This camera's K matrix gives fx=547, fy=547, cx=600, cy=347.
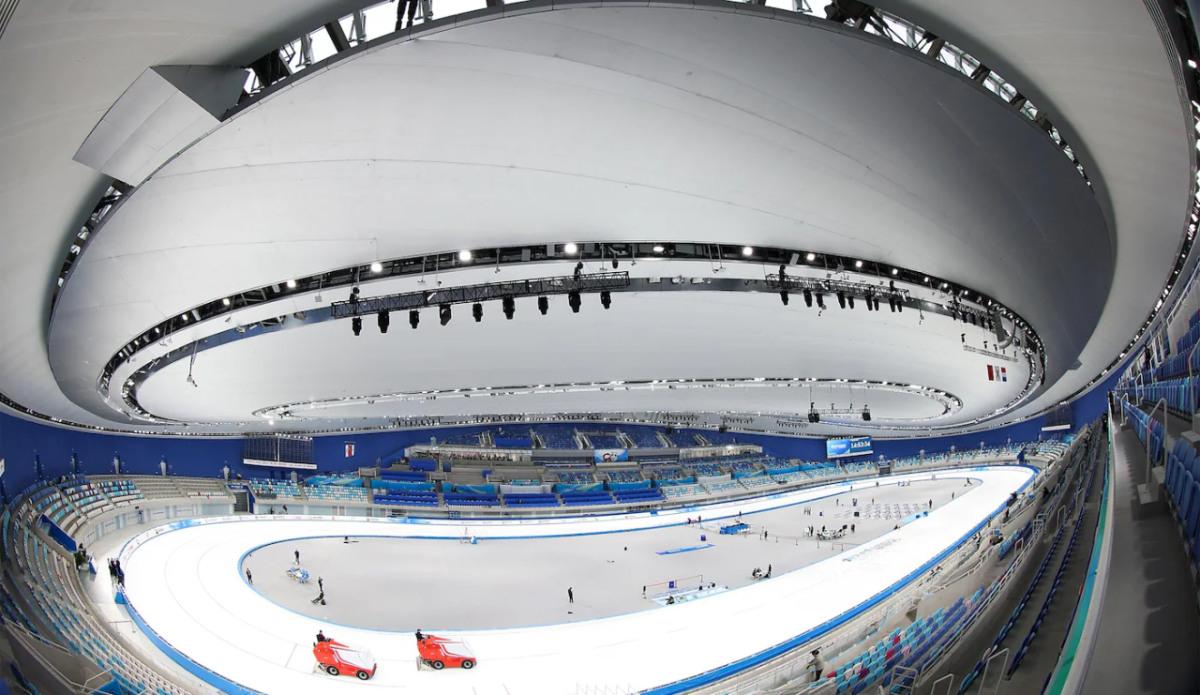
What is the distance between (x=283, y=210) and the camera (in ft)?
25.8

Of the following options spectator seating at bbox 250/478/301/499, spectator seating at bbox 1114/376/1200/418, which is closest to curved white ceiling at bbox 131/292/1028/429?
spectator seating at bbox 1114/376/1200/418

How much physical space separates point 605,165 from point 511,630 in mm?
12980

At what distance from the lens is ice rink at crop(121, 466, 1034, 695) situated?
11.7m

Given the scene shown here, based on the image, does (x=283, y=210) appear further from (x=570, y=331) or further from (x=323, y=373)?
(x=323, y=373)

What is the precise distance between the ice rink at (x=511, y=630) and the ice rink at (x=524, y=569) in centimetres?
61

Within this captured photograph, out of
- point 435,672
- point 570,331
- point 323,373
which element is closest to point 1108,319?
point 570,331

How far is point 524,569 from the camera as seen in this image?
75.4 ft

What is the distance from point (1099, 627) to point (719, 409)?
3649 cm

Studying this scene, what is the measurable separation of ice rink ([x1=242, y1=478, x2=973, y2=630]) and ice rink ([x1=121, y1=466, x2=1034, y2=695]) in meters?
0.61

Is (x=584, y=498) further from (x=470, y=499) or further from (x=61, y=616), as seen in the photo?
(x=61, y=616)

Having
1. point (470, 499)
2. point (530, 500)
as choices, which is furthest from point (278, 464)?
point (530, 500)

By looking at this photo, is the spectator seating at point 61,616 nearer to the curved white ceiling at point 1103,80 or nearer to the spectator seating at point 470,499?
the curved white ceiling at point 1103,80

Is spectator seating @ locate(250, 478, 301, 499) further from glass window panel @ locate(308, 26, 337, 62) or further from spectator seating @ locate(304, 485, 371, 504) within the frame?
glass window panel @ locate(308, 26, 337, 62)

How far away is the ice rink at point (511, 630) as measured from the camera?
11672 millimetres
